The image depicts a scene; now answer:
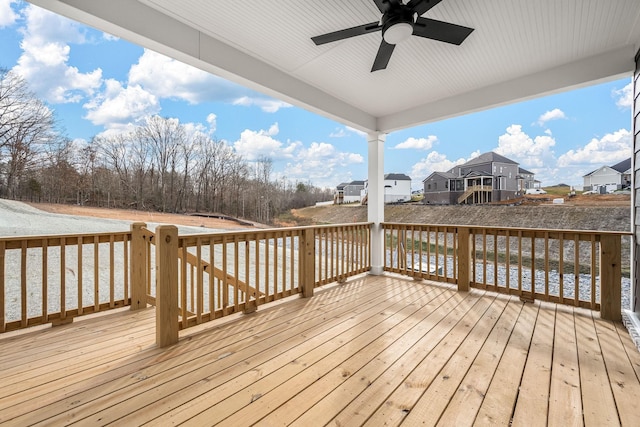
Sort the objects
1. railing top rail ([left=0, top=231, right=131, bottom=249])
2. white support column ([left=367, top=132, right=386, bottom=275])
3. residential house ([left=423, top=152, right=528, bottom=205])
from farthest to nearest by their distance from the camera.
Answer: white support column ([left=367, top=132, right=386, bottom=275]) → residential house ([left=423, top=152, right=528, bottom=205]) → railing top rail ([left=0, top=231, right=131, bottom=249])

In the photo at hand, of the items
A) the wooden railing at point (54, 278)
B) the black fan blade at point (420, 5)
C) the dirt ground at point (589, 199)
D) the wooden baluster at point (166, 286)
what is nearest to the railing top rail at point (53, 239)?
the wooden railing at point (54, 278)

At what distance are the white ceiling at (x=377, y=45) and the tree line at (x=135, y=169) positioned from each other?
172 cm

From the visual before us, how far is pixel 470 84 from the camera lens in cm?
349

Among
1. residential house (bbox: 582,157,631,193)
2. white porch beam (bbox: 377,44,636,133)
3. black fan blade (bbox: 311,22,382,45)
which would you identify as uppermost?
white porch beam (bbox: 377,44,636,133)

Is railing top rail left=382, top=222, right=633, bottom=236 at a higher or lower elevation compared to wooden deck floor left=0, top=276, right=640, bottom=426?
higher

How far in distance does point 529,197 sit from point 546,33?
2.42m

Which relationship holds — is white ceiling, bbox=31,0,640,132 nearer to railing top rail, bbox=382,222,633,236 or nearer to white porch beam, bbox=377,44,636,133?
white porch beam, bbox=377,44,636,133

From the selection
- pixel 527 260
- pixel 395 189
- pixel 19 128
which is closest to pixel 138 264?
pixel 19 128

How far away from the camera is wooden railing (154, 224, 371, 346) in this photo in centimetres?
217

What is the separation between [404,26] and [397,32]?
70 mm

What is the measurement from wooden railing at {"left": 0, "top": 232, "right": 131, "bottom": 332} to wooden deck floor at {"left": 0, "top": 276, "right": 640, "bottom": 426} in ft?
0.61

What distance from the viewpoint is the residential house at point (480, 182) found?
173 inches

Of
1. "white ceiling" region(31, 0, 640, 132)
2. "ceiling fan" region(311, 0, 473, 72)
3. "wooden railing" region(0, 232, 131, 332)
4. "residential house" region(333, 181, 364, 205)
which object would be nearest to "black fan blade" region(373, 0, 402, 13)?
"ceiling fan" region(311, 0, 473, 72)

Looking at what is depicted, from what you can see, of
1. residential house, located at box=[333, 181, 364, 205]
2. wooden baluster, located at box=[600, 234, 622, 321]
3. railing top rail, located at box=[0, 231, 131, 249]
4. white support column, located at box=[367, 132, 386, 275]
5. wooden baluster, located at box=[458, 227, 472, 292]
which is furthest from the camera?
residential house, located at box=[333, 181, 364, 205]
